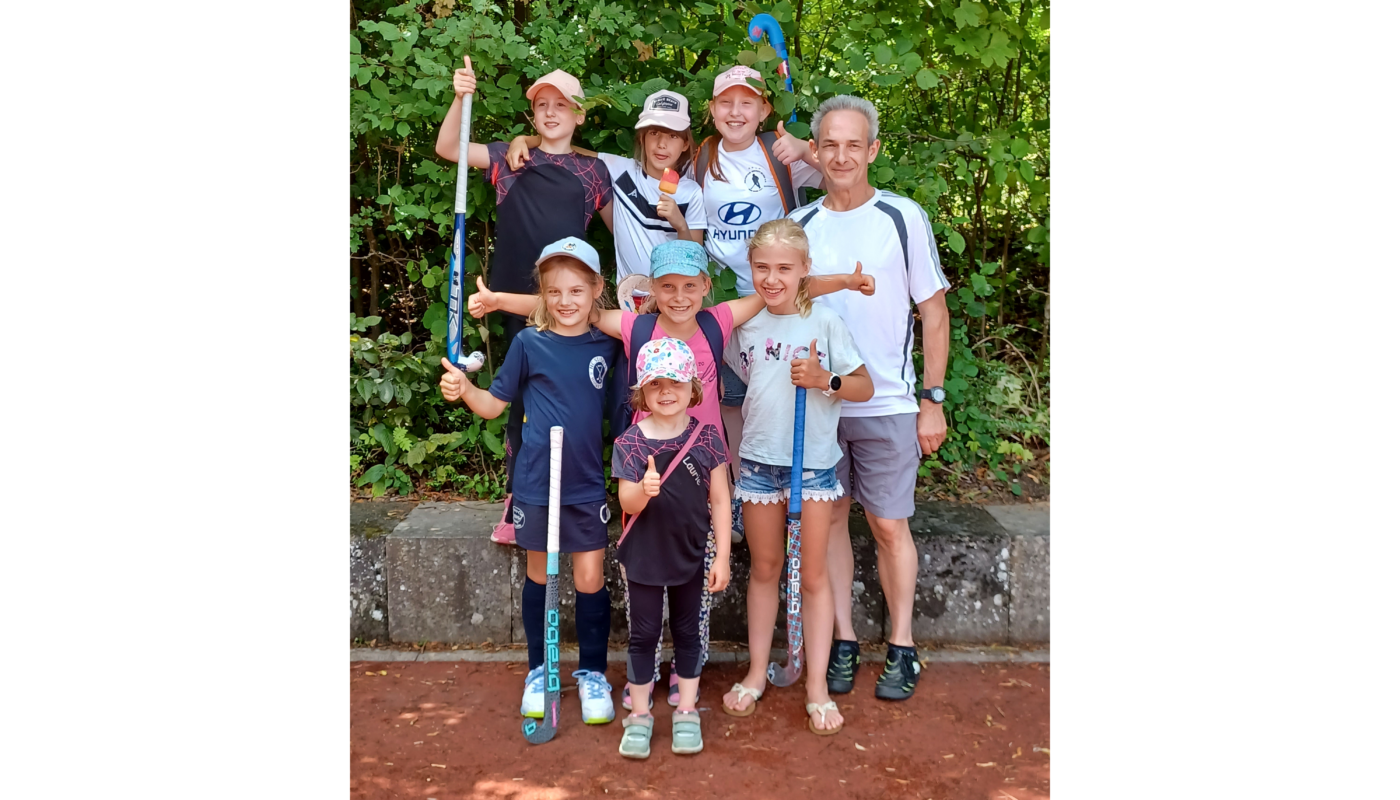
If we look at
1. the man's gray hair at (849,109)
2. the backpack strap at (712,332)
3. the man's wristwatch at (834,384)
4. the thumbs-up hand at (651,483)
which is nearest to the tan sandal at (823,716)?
the thumbs-up hand at (651,483)

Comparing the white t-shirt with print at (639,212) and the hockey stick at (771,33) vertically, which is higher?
the hockey stick at (771,33)

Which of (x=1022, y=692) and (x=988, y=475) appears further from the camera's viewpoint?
(x=988, y=475)

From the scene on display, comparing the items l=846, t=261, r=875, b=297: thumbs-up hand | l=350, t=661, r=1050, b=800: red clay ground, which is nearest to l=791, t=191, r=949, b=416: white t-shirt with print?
l=846, t=261, r=875, b=297: thumbs-up hand

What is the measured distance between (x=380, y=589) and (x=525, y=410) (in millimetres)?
1276

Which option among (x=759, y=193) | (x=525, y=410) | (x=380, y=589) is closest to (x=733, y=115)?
(x=759, y=193)

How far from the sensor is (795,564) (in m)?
3.58

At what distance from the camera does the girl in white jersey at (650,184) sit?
3857mm

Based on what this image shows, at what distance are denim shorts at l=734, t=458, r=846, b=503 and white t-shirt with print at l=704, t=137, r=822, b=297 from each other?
749 millimetres

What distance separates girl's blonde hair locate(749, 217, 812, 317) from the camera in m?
3.39

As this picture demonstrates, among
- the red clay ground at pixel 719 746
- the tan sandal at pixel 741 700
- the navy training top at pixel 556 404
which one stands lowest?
the red clay ground at pixel 719 746

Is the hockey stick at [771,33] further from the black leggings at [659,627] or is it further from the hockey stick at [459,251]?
the black leggings at [659,627]

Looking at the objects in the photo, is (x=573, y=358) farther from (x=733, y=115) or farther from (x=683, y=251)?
(x=733, y=115)

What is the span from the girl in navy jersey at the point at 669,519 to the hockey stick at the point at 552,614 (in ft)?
0.77

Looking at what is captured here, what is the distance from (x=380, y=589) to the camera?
4.23 metres
